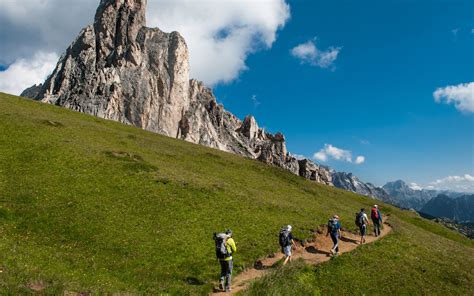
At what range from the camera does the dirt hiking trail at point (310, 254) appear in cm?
2487

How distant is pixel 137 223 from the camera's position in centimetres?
3234

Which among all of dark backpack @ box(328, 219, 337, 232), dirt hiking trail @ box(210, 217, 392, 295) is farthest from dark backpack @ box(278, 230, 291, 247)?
dark backpack @ box(328, 219, 337, 232)

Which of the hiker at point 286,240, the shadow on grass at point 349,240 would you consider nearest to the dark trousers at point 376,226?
the shadow on grass at point 349,240

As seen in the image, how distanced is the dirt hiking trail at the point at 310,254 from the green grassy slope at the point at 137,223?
97 cm

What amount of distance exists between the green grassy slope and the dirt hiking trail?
97 centimetres

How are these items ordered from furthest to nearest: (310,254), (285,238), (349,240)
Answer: (349,240), (310,254), (285,238)

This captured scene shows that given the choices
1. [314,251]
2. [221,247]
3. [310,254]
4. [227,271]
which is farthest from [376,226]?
[221,247]

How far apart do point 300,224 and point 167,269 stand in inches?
703

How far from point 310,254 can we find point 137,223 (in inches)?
617

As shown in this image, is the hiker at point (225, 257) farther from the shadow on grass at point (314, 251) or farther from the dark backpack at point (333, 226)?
the shadow on grass at point (314, 251)

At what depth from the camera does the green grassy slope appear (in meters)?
23.7

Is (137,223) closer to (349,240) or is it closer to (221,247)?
(221,247)

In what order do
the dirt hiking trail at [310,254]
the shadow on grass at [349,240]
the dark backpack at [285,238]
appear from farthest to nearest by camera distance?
1. the shadow on grass at [349,240]
2. the dark backpack at [285,238]
3. the dirt hiking trail at [310,254]

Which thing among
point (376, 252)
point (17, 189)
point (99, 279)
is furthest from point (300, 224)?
point (17, 189)
